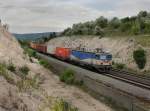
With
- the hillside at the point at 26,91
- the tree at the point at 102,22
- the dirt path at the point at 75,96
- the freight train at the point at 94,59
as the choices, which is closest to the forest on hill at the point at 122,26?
the tree at the point at 102,22

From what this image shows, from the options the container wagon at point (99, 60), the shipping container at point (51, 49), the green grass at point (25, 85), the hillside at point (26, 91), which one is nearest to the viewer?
the hillside at point (26, 91)

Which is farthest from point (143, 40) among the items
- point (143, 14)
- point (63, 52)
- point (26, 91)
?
point (26, 91)

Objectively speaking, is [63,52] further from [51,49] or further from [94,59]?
[94,59]

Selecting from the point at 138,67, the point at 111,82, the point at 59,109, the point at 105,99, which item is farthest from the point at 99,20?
the point at 59,109

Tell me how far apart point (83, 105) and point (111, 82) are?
37.3ft

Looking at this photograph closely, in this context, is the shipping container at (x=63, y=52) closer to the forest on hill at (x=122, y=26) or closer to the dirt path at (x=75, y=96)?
the forest on hill at (x=122, y=26)

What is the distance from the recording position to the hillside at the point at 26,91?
1389 cm

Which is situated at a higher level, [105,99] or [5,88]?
[5,88]

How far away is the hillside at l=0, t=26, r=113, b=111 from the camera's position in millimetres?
13886

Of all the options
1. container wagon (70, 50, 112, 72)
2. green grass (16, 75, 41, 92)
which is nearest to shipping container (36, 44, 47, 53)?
container wagon (70, 50, 112, 72)

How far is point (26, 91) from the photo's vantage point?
1739cm

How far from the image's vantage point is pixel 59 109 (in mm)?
16281

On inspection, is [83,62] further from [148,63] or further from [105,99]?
[105,99]

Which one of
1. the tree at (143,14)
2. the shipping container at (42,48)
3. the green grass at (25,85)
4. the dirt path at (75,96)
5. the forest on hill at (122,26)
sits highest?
the tree at (143,14)
